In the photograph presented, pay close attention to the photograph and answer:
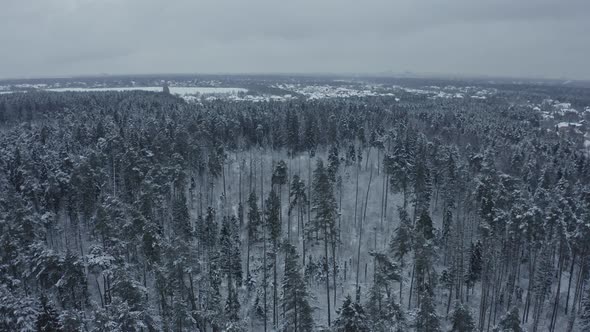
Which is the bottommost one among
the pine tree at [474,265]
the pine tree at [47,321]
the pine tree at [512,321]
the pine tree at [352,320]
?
the pine tree at [474,265]

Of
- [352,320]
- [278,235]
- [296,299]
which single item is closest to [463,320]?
[352,320]

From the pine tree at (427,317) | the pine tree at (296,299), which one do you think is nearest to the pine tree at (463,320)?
the pine tree at (427,317)

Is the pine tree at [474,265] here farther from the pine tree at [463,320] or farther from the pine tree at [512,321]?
the pine tree at [463,320]

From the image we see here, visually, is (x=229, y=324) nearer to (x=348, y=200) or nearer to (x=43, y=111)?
(x=348, y=200)

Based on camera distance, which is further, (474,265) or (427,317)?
(474,265)

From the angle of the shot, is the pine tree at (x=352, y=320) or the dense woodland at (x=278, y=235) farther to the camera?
the dense woodland at (x=278, y=235)

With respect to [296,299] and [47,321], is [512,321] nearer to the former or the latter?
[296,299]

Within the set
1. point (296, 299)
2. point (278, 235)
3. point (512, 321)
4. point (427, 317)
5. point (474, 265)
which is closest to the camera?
point (427, 317)

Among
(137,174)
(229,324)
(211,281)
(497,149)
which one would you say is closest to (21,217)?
(137,174)
